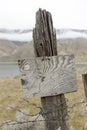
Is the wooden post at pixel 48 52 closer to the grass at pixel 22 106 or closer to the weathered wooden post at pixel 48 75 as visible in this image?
the weathered wooden post at pixel 48 75

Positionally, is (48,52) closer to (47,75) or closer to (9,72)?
(47,75)

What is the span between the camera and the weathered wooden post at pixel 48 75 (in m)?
3.98

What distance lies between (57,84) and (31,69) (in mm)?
361

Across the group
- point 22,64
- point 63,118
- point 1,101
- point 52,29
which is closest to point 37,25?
point 52,29

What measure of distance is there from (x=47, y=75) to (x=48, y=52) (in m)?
0.29

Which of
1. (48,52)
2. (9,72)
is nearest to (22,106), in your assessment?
(48,52)

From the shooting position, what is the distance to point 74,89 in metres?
4.09

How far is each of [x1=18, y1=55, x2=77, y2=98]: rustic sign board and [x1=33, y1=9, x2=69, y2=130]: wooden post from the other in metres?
0.11

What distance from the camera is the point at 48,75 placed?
402cm

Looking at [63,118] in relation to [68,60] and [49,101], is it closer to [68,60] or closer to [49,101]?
[49,101]

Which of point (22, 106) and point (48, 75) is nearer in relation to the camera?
point (48, 75)

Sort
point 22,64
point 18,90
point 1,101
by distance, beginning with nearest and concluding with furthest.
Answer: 1. point 22,64
2. point 1,101
3. point 18,90

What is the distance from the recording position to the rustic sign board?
13.0ft

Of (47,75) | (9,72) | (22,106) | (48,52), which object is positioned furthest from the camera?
(9,72)
